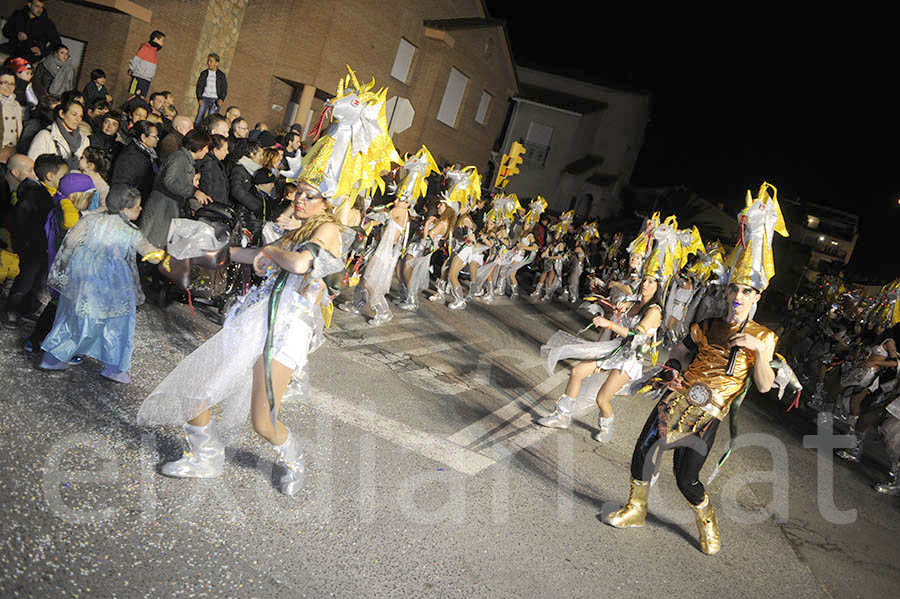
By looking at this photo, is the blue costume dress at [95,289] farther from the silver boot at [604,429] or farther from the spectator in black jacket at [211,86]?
the spectator in black jacket at [211,86]

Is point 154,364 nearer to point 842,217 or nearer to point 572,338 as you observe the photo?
point 572,338

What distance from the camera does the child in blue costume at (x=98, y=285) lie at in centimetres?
461

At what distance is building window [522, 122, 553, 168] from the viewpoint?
120 feet

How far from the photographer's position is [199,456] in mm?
3875

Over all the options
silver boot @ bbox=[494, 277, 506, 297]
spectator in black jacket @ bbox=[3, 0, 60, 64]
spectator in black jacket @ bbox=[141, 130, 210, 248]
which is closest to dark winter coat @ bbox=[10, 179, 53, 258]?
spectator in black jacket @ bbox=[141, 130, 210, 248]

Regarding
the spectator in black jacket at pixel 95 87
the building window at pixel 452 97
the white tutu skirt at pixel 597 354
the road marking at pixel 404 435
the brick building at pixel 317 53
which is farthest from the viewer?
the building window at pixel 452 97

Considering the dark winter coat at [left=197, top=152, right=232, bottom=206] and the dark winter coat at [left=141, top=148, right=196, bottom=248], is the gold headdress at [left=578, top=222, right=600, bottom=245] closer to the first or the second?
the dark winter coat at [left=197, top=152, right=232, bottom=206]

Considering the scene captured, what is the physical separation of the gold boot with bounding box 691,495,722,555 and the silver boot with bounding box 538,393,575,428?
2.08 meters

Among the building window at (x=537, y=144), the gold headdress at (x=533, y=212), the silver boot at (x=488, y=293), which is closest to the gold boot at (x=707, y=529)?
the silver boot at (x=488, y=293)

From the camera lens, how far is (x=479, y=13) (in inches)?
1025

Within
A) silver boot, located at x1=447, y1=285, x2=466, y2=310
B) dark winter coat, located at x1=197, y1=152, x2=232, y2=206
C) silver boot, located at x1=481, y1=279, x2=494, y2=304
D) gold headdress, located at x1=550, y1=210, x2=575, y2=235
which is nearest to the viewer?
dark winter coat, located at x1=197, y1=152, x2=232, y2=206

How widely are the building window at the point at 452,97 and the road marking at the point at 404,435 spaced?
21282 millimetres

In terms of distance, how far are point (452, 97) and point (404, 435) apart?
22341 mm

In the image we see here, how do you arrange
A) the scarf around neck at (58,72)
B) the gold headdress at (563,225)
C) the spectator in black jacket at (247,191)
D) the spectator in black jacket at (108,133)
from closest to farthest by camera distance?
1. the spectator in black jacket at (247,191)
2. the spectator in black jacket at (108,133)
3. the scarf around neck at (58,72)
4. the gold headdress at (563,225)
